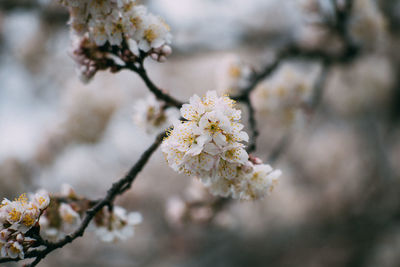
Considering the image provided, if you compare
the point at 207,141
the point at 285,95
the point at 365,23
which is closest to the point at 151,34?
the point at 207,141

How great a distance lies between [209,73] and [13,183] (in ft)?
19.6

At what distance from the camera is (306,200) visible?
26.1 ft

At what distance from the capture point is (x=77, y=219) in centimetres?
137

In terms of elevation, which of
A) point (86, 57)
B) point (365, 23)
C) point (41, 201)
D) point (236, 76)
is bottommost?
point (41, 201)

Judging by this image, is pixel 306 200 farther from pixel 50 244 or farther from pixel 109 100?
pixel 50 244

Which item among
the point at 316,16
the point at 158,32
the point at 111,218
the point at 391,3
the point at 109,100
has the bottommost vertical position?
the point at 111,218

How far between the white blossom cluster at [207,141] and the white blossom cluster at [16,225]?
1.71ft

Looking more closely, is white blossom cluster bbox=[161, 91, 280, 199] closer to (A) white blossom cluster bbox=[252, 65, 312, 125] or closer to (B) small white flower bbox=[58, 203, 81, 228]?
(B) small white flower bbox=[58, 203, 81, 228]

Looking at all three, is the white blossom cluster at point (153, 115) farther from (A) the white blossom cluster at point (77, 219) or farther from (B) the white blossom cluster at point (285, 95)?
(B) the white blossom cluster at point (285, 95)

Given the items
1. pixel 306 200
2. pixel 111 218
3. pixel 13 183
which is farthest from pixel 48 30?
pixel 306 200

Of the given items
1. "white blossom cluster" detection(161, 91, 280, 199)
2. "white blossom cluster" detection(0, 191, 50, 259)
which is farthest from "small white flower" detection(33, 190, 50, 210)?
"white blossom cluster" detection(161, 91, 280, 199)

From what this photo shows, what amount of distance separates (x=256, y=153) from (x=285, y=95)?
112 centimetres

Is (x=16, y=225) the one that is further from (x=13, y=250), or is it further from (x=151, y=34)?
(x=151, y=34)

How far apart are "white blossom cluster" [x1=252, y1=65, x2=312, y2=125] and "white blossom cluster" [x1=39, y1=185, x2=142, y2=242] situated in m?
1.57
